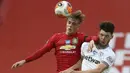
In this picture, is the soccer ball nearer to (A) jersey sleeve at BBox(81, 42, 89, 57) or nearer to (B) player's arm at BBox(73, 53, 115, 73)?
(A) jersey sleeve at BBox(81, 42, 89, 57)

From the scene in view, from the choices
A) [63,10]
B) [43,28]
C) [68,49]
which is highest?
[63,10]

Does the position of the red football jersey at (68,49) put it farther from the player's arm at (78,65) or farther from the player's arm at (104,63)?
the player's arm at (104,63)

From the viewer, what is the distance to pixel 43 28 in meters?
7.21

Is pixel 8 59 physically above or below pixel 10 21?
below

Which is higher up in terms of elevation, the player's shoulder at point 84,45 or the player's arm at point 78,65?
the player's shoulder at point 84,45

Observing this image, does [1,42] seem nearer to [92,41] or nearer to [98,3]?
[98,3]

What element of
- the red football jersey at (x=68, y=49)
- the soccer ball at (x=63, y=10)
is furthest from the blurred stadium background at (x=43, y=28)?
the red football jersey at (x=68, y=49)

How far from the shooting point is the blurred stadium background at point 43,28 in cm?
681

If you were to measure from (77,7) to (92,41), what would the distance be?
2488mm

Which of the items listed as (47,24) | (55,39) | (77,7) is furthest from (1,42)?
(55,39)

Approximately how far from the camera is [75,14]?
4.72 meters

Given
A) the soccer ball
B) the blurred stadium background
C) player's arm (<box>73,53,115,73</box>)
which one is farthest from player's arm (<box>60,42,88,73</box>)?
the blurred stadium background

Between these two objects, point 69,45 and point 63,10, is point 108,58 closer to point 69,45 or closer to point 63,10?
point 69,45

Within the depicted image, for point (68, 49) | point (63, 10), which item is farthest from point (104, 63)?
point (63, 10)
